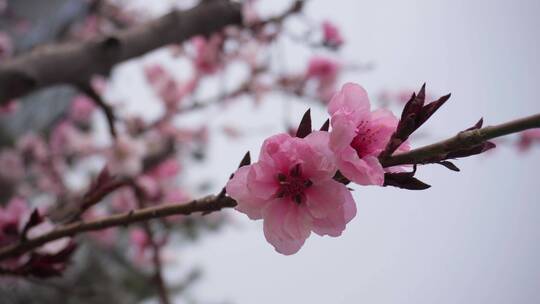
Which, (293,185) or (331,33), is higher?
(331,33)

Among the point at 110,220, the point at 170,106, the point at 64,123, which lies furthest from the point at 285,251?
the point at 64,123

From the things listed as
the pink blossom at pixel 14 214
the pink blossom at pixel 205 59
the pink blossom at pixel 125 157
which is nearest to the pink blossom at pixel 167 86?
the pink blossom at pixel 205 59

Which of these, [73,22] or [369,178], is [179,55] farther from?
[369,178]

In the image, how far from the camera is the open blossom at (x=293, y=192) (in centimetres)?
35

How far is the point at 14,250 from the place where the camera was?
0.59m

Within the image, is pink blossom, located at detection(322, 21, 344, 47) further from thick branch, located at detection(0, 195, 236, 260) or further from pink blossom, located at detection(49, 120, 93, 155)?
pink blossom, located at detection(49, 120, 93, 155)

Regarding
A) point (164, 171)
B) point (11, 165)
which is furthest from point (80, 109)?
point (164, 171)

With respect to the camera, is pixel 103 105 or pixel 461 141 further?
pixel 103 105

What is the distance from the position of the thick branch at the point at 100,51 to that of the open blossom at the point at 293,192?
0.96m

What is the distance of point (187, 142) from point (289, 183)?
3127 millimetres

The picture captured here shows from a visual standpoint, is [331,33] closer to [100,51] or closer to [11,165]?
[100,51]

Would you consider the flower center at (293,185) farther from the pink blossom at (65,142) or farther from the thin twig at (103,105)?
the pink blossom at (65,142)

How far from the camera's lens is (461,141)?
33 cm

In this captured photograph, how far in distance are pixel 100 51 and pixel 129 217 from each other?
83 cm
